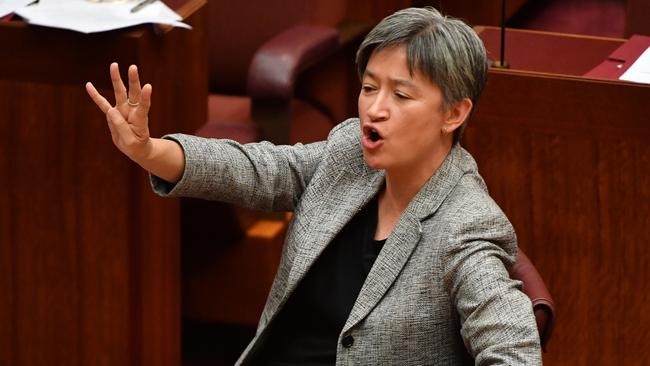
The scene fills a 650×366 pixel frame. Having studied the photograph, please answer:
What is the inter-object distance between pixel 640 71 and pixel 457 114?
12.8 inches

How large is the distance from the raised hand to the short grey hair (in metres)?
0.16

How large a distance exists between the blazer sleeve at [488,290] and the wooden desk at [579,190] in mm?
306

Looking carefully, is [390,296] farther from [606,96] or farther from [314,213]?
[606,96]

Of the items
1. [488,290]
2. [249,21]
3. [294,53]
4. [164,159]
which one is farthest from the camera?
[249,21]

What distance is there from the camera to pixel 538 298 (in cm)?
Result: 86

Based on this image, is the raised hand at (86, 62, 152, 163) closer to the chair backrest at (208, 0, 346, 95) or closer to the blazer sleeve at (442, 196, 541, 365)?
the blazer sleeve at (442, 196, 541, 365)

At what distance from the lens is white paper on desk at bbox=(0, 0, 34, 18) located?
1.28 meters

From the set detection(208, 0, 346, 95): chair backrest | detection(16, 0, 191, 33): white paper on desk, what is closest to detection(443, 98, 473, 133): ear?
detection(16, 0, 191, 33): white paper on desk

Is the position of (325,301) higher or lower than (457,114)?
lower

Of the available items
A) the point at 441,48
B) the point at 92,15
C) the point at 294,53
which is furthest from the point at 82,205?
the point at 441,48

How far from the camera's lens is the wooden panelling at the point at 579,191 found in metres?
1.15

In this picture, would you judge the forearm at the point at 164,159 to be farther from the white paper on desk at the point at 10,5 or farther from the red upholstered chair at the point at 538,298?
the white paper on desk at the point at 10,5

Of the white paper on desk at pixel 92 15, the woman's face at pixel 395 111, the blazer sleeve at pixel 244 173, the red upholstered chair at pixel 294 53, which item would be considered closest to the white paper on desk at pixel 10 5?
the white paper on desk at pixel 92 15

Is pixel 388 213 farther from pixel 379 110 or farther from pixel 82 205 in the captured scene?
pixel 82 205
